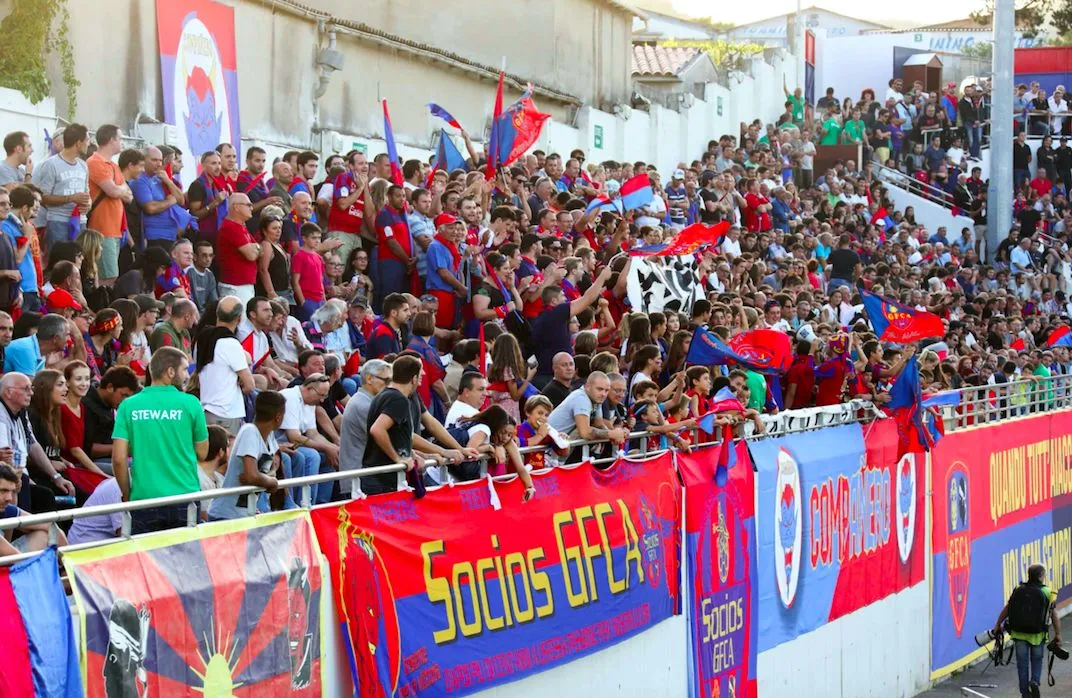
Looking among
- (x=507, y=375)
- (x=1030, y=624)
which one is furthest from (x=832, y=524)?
(x=507, y=375)

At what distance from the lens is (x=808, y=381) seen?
17.4 metres

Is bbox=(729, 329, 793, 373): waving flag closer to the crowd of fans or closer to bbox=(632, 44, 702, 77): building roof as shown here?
the crowd of fans

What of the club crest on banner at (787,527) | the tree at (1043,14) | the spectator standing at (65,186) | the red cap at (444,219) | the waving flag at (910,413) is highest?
the tree at (1043,14)

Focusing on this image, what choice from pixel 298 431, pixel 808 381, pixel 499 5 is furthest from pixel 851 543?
pixel 499 5

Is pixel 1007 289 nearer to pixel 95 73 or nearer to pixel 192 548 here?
pixel 95 73

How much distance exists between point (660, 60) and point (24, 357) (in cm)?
3705

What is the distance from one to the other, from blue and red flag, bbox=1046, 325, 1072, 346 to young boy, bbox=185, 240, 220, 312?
60.6 feet

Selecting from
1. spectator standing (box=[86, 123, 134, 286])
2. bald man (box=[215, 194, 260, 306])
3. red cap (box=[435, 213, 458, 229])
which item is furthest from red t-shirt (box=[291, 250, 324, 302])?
red cap (box=[435, 213, 458, 229])

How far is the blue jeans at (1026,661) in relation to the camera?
19.7 meters

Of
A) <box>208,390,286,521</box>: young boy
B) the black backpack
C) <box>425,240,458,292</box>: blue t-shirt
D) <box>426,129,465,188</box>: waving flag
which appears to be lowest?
the black backpack

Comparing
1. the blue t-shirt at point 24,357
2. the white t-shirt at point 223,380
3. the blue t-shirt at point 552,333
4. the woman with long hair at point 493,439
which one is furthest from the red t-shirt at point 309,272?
the blue t-shirt at point 24,357

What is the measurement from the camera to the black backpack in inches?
780

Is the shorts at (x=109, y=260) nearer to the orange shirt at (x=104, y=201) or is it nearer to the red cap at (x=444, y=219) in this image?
the orange shirt at (x=104, y=201)

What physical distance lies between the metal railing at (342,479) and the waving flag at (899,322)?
0.93 meters
